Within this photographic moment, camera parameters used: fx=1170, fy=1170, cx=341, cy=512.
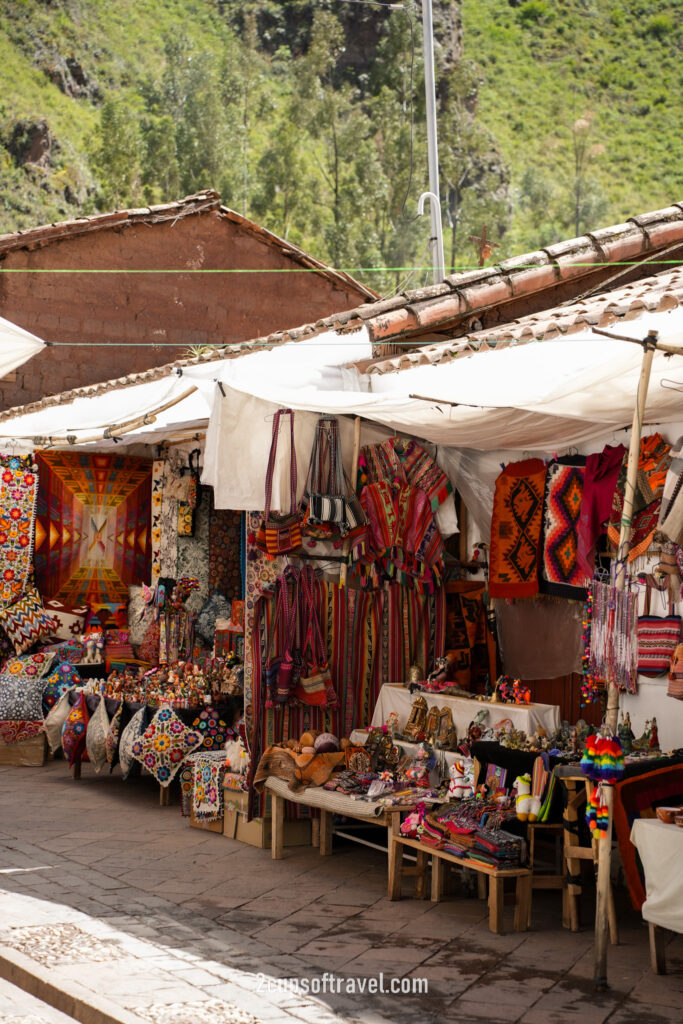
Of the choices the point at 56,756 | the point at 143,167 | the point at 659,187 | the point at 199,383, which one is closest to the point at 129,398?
the point at 199,383

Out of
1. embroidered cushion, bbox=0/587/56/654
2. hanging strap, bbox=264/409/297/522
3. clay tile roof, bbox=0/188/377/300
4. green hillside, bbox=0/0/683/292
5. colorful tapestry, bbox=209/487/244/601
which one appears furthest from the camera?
green hillside, bbox=0/0/683/292

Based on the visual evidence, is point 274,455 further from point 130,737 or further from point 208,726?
point 130,737

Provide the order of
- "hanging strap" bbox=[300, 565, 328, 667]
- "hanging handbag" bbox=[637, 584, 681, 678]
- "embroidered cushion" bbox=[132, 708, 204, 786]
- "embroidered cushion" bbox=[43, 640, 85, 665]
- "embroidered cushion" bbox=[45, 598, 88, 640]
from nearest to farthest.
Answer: "hanging handbag" bbox=[637, 584, 681, 678] < "hanging strap" bbox=[300, 565, 328, 667] < "embroidered cushion" bbox=[132, 708, 204, 786] < "embroidered cushion" bbox=[43, 640, 85, 665] < "embroidered cushion" bbox=[45, 598, 88, 640]

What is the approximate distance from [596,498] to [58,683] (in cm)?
529

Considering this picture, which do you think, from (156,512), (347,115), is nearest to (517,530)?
(156,512)

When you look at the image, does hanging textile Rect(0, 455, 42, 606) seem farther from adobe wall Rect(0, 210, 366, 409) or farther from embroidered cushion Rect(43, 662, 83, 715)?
adobe wall Rect(0, 210, 366, 409)

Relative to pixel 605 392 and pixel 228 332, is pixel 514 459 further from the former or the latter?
pixel 228 332

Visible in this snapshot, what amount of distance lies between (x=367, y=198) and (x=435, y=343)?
3242 centimetres

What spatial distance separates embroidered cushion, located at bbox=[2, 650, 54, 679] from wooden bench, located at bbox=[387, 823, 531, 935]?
194 inches

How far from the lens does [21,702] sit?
9.73 m

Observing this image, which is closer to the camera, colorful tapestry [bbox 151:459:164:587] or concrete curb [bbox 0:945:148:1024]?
concrete curb [bbox 0:945:148:1024]

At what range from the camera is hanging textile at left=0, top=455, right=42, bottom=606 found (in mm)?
10484

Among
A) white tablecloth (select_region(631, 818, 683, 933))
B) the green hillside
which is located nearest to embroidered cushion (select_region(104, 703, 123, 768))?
white tablecloth (select_region(631, 818, 683, 933))

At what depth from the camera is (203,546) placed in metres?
10.8
